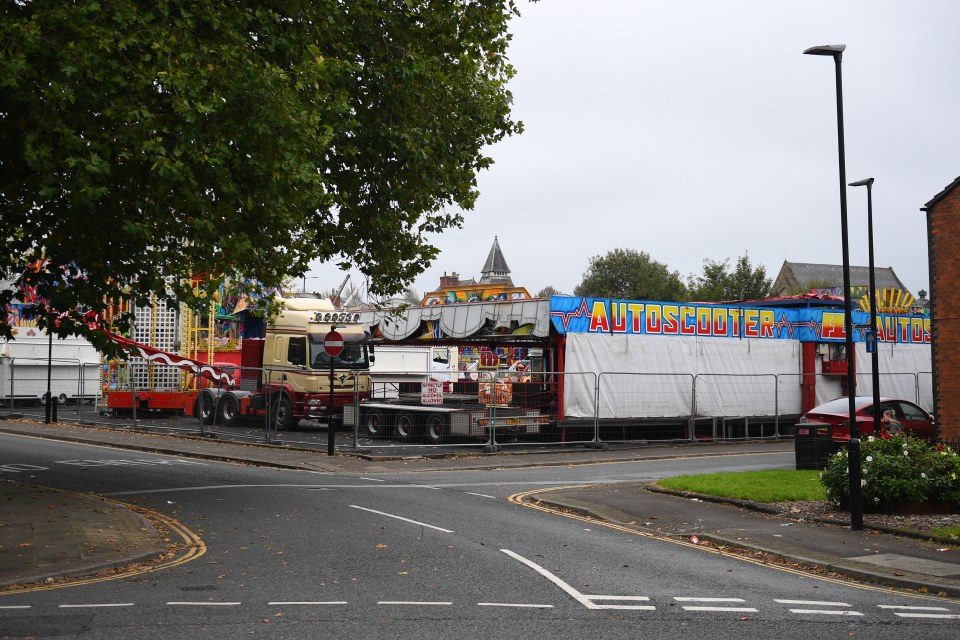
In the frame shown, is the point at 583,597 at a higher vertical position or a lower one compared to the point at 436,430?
lower

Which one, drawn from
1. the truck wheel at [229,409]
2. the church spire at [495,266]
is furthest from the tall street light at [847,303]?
the church spire at [495,266]

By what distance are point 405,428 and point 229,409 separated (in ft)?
26.2

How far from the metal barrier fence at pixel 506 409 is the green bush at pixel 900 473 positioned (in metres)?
12.5

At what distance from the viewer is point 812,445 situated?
68.6 feet

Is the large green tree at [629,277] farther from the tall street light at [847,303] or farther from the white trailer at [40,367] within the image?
the tall street light at [847,303]

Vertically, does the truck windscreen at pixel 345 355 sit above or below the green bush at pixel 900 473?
above

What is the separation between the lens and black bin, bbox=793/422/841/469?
815 inches

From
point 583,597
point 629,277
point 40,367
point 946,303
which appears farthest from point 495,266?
point 583,597

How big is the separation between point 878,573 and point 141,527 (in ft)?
28.2

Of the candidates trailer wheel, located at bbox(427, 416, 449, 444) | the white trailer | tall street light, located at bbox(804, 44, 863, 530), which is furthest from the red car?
the white trailer

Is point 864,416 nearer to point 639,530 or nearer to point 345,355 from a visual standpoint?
point 639,530

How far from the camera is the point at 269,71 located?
1246cm

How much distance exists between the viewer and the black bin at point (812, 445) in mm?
20703

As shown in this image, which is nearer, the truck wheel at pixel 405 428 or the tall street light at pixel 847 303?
the tall street light at pixel 847 303
